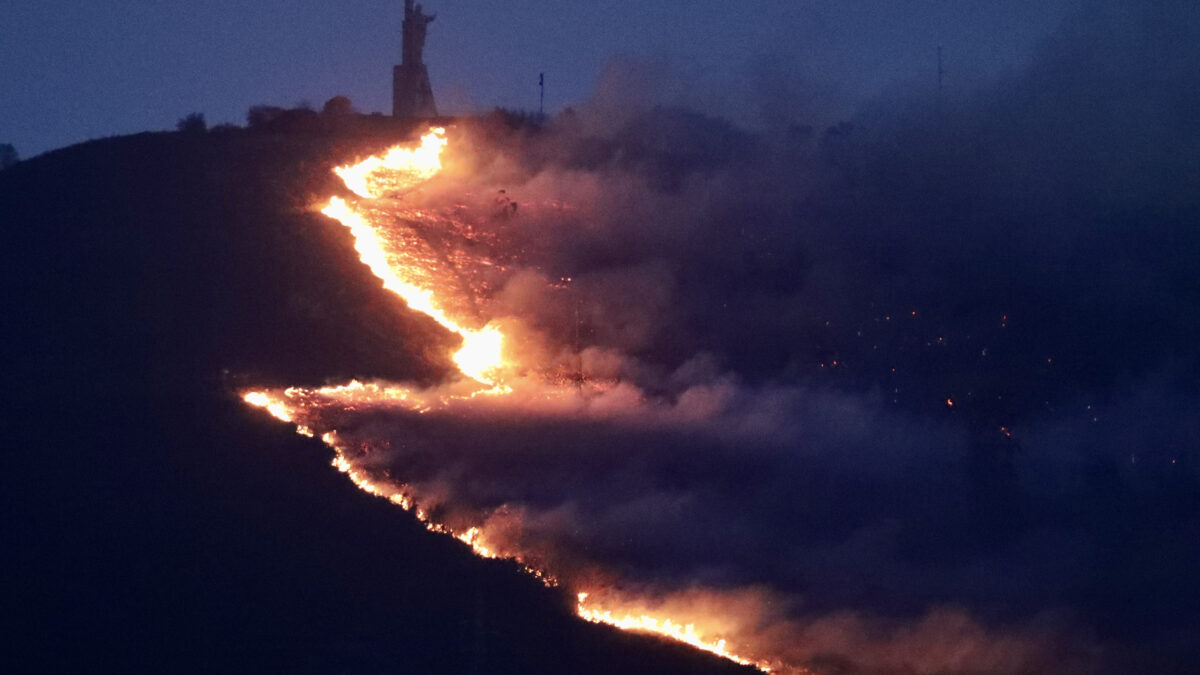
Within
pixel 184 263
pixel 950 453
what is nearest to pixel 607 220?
pixel 184 263

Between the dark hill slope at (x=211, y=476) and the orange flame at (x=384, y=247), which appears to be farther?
the orange flame at (x=384, y=247)

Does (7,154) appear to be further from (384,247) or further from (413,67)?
(384,247)

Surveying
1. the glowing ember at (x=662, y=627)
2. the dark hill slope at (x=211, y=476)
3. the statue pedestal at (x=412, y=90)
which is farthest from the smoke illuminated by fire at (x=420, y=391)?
the statue pedestal at (x=412, y=90)

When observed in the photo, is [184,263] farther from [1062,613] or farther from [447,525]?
[1062,613]

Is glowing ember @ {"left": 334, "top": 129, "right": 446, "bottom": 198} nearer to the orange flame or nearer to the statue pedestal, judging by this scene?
the orange flame

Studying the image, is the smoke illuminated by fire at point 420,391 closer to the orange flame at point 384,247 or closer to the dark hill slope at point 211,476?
the orange flame at point 384,247

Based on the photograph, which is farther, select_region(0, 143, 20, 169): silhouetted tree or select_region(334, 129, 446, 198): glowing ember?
select_region(0, 143, 20, 169): silhouetted tree

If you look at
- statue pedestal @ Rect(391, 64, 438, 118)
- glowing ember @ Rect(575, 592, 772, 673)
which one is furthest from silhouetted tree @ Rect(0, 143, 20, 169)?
glowing ember @ Rect(575, 592, 772, 673)

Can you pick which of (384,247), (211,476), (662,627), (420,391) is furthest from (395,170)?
(662,627)
